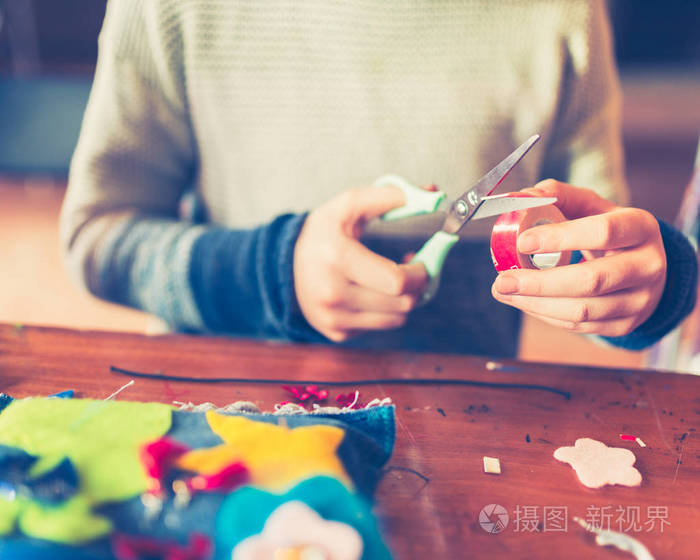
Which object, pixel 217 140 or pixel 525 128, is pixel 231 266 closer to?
pixel 217 140

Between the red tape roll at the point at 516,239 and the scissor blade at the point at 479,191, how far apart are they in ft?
0.07

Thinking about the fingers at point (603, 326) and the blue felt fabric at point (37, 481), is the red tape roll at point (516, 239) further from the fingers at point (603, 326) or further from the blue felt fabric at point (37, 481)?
the blue felt fabric at point (37, 481)

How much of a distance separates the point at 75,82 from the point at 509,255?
124 cm

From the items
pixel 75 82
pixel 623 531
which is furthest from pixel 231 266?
pixel 75 82

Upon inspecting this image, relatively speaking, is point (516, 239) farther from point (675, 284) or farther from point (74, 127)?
point (74, 127)

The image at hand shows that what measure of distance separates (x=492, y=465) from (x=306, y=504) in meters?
0.13

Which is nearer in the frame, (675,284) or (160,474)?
(160,474)

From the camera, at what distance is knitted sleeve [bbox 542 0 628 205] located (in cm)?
55

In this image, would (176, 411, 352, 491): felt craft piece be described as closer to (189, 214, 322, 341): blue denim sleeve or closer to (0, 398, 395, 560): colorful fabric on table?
(0, 398, 395, 560): colorful fabric on table

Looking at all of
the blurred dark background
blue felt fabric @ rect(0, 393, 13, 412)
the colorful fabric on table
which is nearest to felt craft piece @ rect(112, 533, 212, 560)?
the colorful fabric on table

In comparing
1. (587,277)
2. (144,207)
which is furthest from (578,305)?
(144,207)

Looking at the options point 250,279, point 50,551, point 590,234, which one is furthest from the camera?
point 250,279

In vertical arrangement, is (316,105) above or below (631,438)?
above

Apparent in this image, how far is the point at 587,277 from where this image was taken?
1.11ft
